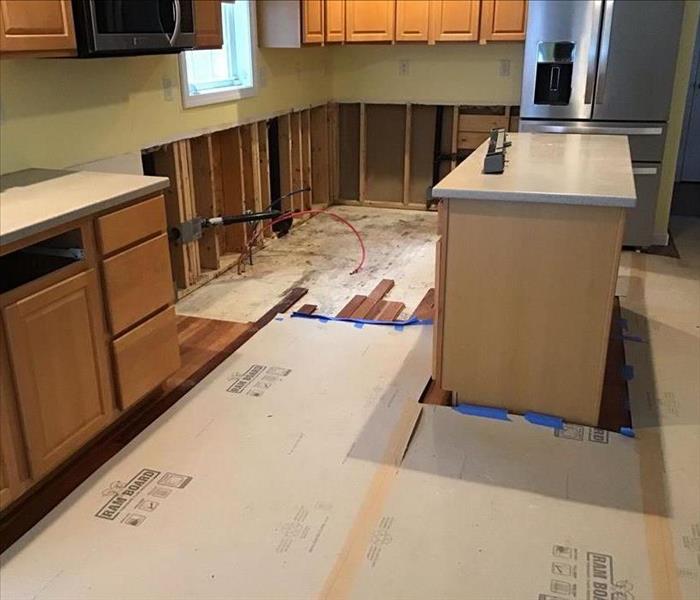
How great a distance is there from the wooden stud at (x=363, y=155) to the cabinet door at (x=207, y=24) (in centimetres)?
247

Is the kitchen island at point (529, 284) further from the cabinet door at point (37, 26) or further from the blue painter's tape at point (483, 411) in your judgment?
the cabinet door at point (37, 26)

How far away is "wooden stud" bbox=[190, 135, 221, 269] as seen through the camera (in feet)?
13.8

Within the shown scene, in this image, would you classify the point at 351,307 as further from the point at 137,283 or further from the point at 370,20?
the point at 370,20

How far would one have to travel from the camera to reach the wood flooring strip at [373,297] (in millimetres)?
3795

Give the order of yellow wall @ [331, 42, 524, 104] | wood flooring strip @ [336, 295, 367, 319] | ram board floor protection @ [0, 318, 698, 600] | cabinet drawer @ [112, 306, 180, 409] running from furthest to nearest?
yellow wall @ [331, 42, 524, 104] → wood flooring strip @ [336, 295, 367, 319] → cabinet drawer @ [112, 306, 180, 409] → ram board floor protection @ [0, 318, 698, 600]

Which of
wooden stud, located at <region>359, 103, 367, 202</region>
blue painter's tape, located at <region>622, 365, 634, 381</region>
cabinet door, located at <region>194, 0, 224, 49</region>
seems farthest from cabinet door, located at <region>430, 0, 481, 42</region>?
blue painter's tape, located at <region>622, 365, 634, 381</region>

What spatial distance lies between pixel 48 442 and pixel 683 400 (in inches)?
95.0

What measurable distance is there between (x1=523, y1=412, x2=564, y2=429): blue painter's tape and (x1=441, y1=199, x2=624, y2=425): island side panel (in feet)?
0.07

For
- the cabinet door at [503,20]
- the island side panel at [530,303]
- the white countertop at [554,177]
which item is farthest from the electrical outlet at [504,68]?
the island side panel at [530,303]

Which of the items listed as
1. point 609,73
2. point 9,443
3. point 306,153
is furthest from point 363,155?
point 9,443

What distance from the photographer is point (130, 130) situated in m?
3.48

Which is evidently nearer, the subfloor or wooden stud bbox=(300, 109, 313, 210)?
the subfloor

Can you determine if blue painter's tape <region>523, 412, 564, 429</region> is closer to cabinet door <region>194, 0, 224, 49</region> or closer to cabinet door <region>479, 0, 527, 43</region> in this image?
cabinet door <region>194, 0, 224, 49</region>


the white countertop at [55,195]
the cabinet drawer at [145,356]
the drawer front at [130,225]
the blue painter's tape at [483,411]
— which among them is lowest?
the blue painter's tape at [483,411]
